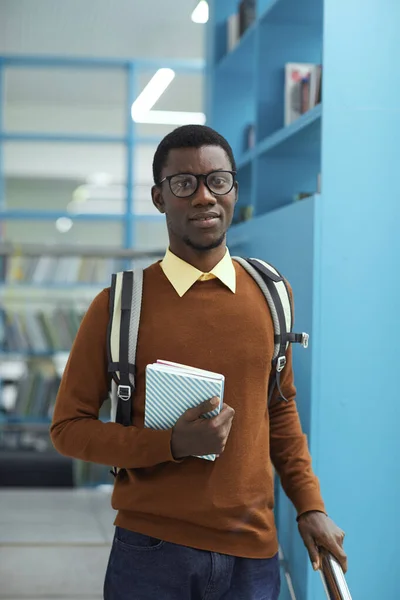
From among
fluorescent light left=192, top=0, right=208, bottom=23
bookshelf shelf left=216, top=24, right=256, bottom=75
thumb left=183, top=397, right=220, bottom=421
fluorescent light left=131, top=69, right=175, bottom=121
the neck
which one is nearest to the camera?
thumb left=183, top=397, right=220, bottom=421

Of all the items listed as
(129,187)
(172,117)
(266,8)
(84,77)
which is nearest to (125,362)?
(266,8)

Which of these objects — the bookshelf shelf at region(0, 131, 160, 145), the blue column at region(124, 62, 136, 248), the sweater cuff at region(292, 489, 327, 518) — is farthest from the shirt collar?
the blue column at region(124, 62, 136, 248)

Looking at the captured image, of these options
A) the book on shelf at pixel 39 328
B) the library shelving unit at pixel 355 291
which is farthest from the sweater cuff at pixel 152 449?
the book on shelf at pixel 39 328

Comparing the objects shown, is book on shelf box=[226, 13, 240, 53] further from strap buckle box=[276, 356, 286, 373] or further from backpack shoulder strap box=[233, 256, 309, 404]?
strap buckle box=[276, 356, 286, 373]

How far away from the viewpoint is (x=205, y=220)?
1.32 m

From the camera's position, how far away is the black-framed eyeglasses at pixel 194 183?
1316 mm

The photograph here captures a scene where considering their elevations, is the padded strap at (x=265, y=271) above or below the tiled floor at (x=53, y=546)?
above

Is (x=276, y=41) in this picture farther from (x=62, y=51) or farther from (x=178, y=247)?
(x=178, y=247)

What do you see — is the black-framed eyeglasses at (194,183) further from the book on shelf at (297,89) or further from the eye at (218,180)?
the book on shelf at (297,89)

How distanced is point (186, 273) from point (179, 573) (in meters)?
0.51

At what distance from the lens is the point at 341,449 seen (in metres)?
Result: 2.02

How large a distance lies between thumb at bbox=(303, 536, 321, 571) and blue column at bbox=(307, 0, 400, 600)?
0.66 metres

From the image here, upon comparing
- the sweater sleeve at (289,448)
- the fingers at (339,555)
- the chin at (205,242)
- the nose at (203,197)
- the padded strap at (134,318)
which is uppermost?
the nose at (203,197)

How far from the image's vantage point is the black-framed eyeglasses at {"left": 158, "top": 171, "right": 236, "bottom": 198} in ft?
4.32
